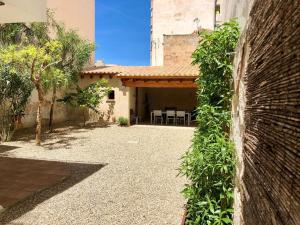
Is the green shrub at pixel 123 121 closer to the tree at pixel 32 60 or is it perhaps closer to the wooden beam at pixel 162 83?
the wooden beam at pixel 162 83

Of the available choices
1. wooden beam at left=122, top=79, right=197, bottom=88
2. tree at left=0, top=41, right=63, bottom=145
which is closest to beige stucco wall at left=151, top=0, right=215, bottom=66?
wooden beam at left=122, top=79, right=197, bottom=88

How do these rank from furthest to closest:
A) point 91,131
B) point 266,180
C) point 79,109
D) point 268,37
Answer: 1. point 79,109
2. point 91,131
3. point 268,37
4. point 266,180

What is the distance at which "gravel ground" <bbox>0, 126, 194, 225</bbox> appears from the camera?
19.4ft

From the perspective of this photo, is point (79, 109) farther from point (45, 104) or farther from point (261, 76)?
point (261, 76)

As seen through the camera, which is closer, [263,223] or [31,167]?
[263,223]

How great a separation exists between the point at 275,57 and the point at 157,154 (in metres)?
10.4

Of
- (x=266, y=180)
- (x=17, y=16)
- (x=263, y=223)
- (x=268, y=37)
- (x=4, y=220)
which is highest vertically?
(x=17, y=16)

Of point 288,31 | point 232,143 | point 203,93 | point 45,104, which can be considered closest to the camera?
point 288,31

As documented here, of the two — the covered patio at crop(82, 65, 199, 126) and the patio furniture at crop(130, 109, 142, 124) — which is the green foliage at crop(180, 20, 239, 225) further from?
the patio furniture at crop(130, 109, 142, 124)

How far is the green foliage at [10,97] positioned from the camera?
44.4 ft

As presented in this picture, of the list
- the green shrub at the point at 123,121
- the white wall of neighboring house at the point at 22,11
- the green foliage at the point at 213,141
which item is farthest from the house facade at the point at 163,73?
the green foliage at the point at 213,141

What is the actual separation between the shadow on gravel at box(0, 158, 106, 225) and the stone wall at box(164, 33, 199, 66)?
14221 mm

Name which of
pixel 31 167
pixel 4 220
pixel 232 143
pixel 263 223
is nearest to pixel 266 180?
pixel 263 223

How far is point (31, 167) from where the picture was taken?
9.24 m
